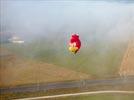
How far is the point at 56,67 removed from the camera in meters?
31.2

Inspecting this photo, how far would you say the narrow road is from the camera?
86.4 ft

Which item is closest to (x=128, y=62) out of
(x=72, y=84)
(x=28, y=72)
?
(x=72, y=84)

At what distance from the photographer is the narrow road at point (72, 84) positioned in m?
26.3

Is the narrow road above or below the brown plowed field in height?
below

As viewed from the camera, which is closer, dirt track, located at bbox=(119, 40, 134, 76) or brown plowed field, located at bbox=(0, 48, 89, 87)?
brown plowed field, located at bbox=(0, 48, 89, 87)

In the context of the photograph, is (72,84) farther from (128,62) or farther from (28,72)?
(128,62)

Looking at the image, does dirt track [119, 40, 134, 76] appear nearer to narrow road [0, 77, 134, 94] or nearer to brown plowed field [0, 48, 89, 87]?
narrow road [0, 77, 134, 94]

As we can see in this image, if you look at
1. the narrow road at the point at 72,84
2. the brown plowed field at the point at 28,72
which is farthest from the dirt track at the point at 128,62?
the brown plowed field at the point at 28,72

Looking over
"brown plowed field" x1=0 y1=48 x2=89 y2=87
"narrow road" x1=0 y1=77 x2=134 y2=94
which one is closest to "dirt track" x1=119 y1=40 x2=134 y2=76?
"narrow road" x1=0 y1=77 x2=134 y2=94

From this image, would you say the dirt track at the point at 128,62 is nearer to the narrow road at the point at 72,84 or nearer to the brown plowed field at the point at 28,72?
the narrow road at the point at 72,84

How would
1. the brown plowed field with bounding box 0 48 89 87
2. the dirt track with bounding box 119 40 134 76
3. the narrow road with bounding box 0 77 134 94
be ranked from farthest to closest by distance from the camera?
1. the dirt track with bounding box 119 40 134 76
2. the brown plowed field with bounding box 0 48 89 87
3. the narrow road with bounding box 0 77 134 94

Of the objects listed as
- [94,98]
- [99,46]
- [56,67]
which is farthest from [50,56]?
[94,98]

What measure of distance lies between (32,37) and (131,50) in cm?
1036

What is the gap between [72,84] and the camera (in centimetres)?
2753
